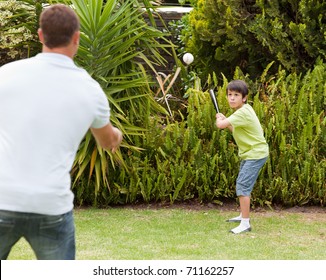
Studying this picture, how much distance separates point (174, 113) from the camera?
950cm

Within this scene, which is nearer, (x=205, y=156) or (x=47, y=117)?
(x=47, y=117)

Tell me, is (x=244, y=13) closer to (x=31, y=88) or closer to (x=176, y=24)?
(x=176, y=24)

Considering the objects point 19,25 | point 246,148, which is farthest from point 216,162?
point 19,25

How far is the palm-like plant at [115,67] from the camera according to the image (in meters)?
7.98

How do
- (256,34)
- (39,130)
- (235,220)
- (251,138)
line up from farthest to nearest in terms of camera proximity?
(256,34)
(235,220)
(251,138)
(39,130)

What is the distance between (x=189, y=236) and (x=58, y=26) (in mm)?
3964

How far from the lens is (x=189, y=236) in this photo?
6.96 m

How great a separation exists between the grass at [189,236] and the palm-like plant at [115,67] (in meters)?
0.55

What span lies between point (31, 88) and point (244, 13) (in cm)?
689

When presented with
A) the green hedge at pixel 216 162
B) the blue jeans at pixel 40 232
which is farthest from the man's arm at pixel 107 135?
the green hedge at pixel 216 162

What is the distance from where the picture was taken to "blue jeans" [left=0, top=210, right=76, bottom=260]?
3207 mm

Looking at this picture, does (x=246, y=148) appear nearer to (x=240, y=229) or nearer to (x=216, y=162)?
(x=240, y=229)
